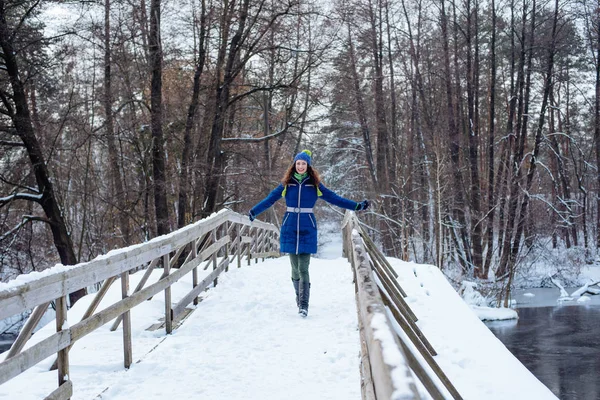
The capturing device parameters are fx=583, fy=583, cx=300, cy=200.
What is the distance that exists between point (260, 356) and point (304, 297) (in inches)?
72.6

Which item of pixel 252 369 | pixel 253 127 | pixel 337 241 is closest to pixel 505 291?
pixel 253 127

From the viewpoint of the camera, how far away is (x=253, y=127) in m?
32.8

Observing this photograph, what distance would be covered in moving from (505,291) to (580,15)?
13.5 metres

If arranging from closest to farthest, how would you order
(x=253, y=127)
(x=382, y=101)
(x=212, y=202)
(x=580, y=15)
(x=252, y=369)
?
(x=252, y=369) → (x=212, y=202) → (x=580, y=15) → (x=382, y=101) → (x=253, y=127)

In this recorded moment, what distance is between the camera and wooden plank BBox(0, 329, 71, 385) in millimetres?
3145

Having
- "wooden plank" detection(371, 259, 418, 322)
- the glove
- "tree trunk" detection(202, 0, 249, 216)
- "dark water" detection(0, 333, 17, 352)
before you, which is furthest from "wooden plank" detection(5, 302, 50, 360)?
"dark water" detection(0, 333, 17, 352)

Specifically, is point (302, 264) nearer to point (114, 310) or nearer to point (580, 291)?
point (114, 310)

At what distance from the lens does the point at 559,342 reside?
17.0m

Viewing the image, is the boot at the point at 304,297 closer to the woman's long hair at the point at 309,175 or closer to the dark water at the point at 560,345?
the woman's long hair at the point at 309,175

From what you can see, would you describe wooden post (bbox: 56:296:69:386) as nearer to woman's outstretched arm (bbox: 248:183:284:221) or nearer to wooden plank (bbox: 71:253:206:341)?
wooden plank (bbox: 71:253:206:341)

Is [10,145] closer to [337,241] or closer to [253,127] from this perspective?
[253,127]

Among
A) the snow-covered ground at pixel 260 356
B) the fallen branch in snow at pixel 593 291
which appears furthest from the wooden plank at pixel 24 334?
the fallen branch in snow at pixel 593 291

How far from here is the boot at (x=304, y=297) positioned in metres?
7.31

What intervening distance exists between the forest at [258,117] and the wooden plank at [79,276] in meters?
9.68
